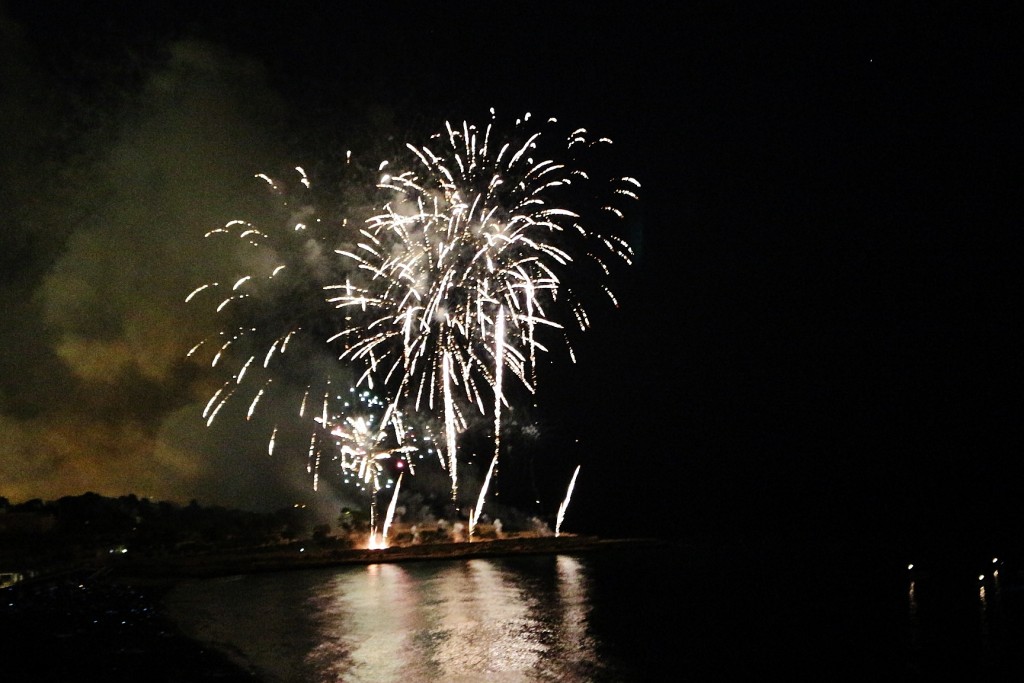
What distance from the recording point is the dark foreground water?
30.7 ft

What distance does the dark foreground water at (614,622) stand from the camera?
30.7 ft

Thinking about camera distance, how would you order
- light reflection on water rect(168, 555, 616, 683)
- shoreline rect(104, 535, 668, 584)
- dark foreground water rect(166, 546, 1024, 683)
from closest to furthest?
1. light reflection on water rect(168, 555, 616, 683)
2. dark foreground water rect(166, 546, 1024, 683)
3. shoreline rect(104, 535, 668, 584)

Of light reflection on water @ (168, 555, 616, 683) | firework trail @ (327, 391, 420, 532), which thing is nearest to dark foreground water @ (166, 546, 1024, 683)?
light reflection on water @ (168, 555, 616, 683)

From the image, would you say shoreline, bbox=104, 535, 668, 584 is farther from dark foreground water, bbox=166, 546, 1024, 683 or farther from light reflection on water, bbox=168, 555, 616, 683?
light reflection on water, bbox=168, 555, 616, 683

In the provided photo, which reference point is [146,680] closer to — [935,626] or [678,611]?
[678,611]

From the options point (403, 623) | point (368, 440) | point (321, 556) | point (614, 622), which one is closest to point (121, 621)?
point (403, 623)

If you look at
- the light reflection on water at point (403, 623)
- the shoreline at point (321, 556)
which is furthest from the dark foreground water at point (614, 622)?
the shoreline at point (321, 556)

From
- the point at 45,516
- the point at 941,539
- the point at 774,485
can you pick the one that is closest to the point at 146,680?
the point at 45,516

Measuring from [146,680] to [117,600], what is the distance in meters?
6.18

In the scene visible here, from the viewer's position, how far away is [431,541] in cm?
2528

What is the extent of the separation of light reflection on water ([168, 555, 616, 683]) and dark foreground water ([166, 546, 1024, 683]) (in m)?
0.04

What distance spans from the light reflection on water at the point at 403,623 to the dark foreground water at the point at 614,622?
0.12ft

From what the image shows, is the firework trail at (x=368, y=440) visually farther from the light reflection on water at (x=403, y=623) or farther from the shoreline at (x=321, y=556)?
the light reflection on water at (x=403, y=623)

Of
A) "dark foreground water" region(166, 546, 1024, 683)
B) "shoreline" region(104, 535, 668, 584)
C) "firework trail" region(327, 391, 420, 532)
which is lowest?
"dark foreground water" region(166, 546, 1024, 683)
